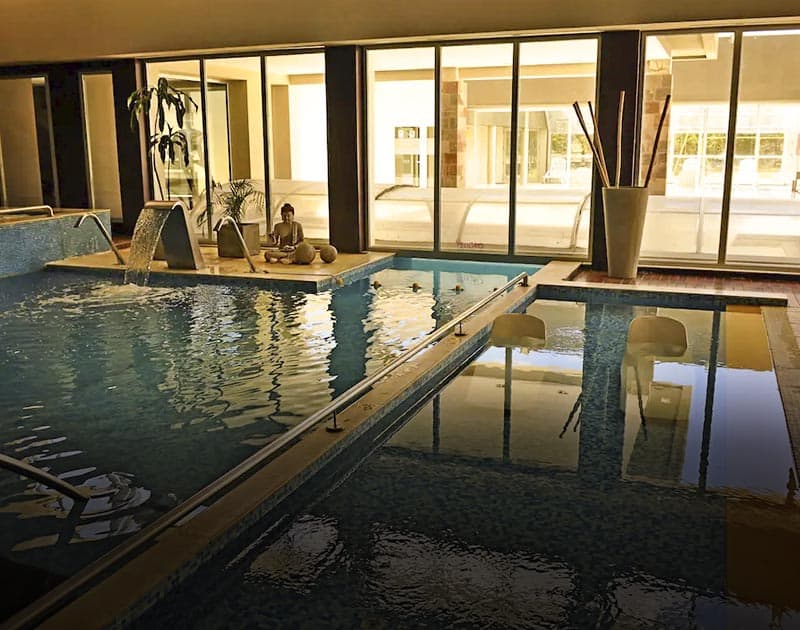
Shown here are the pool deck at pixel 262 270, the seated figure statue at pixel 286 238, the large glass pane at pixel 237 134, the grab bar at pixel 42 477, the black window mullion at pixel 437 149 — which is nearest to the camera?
the grab bar at pixel 42 477

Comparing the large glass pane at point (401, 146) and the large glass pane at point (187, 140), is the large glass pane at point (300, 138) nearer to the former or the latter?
the large glass pane at point (401, 146)

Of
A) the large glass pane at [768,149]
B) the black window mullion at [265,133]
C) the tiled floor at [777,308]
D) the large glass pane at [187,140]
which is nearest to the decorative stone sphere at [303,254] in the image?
the black window mullion at [265,133]

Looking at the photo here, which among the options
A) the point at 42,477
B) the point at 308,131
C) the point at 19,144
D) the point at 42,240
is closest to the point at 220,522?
the point at 42,477

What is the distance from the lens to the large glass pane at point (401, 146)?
10719 mm

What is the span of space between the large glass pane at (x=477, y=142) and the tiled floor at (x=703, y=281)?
1582 millimetres

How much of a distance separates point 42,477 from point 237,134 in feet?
30.7

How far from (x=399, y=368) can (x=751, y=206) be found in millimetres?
5873

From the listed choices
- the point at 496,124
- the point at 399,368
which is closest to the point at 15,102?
the point at 496,124

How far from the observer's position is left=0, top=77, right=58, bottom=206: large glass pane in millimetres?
13445

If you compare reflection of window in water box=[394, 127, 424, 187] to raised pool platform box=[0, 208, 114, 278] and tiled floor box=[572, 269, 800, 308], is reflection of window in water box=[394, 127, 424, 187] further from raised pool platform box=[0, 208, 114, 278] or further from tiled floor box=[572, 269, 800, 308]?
raised pool platform box=[0, 208, 114, 278]

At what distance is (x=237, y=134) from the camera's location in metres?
12.0

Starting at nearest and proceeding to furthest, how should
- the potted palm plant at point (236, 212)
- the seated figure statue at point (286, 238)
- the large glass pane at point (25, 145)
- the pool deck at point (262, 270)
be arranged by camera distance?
the pool deck at point (262, 270)
the seated figure statue at point (286, 238)
the potted palm plant at point (236, 212)
the large glass pane at point (25, 145)

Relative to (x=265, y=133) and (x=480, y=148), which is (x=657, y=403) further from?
(x=265, y=133)

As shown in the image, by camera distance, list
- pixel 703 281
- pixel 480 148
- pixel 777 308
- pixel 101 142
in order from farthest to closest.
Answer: pixel 101 142 → pixel 480 148 → pixel 703 281 → pixel 777 308
